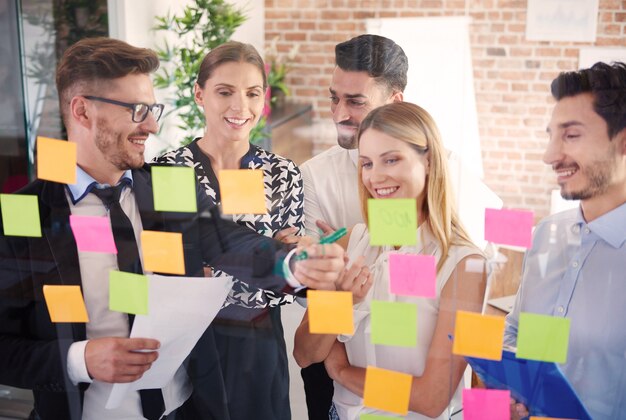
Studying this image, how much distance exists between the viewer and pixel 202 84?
1511mm

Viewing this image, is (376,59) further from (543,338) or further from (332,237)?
(543,338)

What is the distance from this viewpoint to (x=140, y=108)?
5.06 feet

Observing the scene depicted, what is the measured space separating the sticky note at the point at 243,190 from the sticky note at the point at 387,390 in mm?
449

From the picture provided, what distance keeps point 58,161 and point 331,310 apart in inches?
29.4

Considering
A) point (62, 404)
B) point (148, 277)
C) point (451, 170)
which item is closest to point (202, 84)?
point (148, 277)

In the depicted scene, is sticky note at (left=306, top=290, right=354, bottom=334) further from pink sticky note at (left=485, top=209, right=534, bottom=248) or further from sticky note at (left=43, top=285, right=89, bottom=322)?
sticky note at (left=43, top=285, right=89, bottom=322)

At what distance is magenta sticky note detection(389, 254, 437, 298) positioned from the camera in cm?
140

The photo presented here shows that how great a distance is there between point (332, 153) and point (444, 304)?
41cm

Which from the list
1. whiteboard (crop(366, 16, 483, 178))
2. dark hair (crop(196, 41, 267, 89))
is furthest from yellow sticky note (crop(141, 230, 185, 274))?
whiteboard (crop(366, 16, 483, 178))

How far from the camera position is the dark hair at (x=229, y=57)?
147 centimetres

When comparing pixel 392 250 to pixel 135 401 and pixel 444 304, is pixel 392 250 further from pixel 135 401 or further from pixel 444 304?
pixel 135 401

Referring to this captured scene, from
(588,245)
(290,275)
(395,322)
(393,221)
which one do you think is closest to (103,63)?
(290,275)

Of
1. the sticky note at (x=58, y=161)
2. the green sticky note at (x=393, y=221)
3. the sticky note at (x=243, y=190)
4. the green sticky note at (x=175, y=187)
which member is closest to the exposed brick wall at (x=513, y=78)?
the green sticky note at (x=393, y=221)

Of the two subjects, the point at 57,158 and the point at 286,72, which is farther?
the point at 57,158
